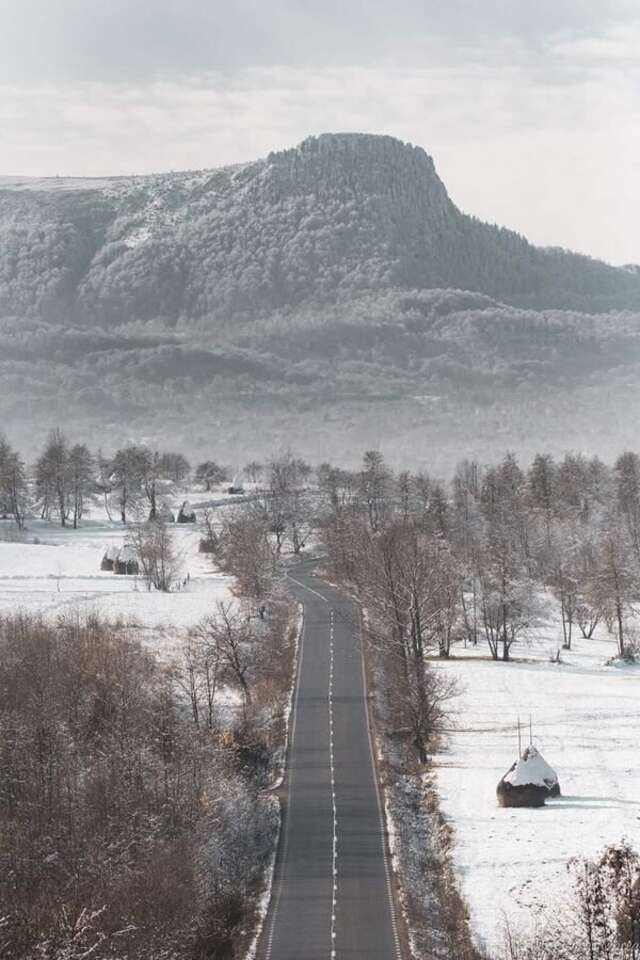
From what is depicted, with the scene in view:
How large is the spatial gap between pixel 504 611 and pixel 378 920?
45.8m

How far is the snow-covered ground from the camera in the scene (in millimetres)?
42219

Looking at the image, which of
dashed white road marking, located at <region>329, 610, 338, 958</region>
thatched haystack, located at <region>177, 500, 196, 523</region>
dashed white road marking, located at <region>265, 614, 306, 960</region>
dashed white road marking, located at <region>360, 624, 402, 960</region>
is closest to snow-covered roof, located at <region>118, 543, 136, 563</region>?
thatched haystack, located at <region>177, 500, 196, 523</region>

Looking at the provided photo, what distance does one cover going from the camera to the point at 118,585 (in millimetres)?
96375

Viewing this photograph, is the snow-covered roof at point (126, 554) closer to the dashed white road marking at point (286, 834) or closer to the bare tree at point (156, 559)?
the bare tree at point (156, 559)

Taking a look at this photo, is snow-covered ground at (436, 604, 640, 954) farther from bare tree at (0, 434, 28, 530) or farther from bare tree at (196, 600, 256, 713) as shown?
bare tree at (0, 434, 28, 530)

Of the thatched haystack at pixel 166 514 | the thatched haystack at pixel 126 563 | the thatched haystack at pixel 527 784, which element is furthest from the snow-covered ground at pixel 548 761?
the thatched haystack at pixel 166 514

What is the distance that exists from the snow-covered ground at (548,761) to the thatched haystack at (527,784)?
480 mm

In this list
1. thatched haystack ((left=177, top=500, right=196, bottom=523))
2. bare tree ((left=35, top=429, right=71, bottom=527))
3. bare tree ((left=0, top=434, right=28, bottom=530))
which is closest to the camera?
bare tree ((left=0, top=434, right=28, bottom=530))

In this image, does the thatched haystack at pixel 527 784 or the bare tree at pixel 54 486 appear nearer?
the thatched haystack at pixel 527 784

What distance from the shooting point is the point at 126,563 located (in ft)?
349

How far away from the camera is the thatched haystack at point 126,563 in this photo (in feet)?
346

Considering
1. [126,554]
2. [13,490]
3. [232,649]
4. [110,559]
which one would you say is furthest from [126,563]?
[232,649]

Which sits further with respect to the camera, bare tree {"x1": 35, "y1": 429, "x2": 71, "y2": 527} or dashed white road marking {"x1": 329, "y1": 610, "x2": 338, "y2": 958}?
bare tree {"x1": 35, "y1": 429, "x2": 71, "y2": 527}

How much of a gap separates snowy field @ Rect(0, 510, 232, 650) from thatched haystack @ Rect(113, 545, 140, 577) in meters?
1.98
